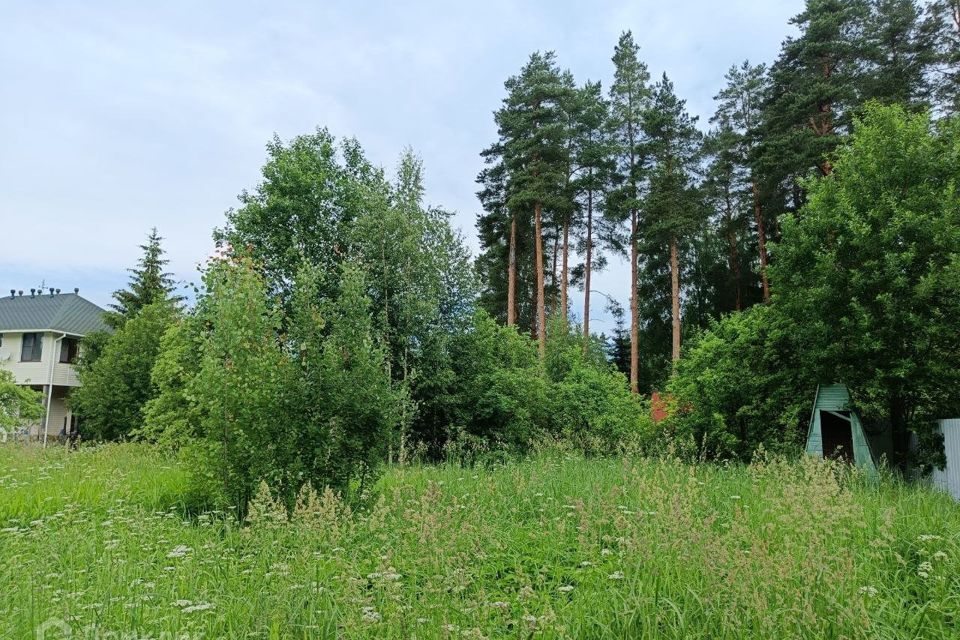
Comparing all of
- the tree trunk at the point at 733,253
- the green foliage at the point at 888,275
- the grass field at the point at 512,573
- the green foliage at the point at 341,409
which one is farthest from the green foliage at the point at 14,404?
the tree trunk at the point at 733,253

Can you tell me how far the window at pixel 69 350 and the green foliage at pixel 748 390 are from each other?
2939cm

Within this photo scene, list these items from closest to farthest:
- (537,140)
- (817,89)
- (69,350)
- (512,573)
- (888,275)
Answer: (512,573), (888,275), (817,89), (537,140), (69,350)

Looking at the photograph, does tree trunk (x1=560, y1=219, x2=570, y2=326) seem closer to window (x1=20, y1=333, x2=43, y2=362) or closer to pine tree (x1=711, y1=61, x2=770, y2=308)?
pine tree (x1=711, y1=61, x2=770, y2=308)

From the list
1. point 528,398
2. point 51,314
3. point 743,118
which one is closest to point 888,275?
point 528,398

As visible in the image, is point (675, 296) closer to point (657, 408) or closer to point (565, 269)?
point (657, 408)

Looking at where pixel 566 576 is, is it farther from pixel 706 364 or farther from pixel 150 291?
pixel 150 291

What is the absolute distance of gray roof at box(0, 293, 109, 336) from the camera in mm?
28469

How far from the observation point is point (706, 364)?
1416cm

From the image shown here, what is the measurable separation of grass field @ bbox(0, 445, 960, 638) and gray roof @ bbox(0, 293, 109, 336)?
28.0 metres

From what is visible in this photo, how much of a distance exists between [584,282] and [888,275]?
784 inches

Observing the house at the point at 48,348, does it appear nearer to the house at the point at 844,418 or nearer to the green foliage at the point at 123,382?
the green foliage at the point at 123,382

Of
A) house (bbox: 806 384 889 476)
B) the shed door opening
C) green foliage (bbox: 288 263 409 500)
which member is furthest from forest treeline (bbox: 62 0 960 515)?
the shed door opening

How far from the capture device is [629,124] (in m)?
26.4

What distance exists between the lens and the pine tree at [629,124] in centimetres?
2569
